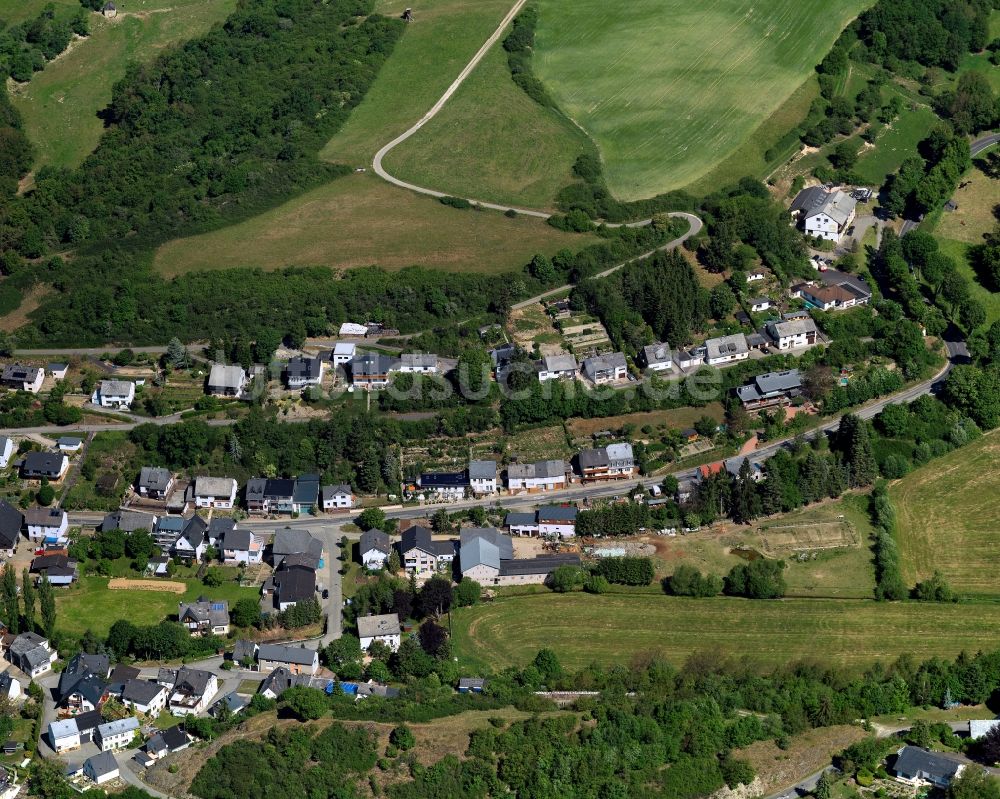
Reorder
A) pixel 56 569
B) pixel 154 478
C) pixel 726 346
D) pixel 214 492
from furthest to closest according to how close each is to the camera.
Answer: pixel 726 346 → pixel 154 478 → pixel 214 492 → pixel 56 569

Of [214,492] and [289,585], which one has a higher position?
[214,492]

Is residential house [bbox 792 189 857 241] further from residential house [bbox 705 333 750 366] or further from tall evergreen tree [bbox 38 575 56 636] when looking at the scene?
tall evergreen tree [bbox 38 575 56 636]

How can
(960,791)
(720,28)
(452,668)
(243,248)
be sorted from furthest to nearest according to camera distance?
(720,28)
(243,248)
(452,668)
(960,791)

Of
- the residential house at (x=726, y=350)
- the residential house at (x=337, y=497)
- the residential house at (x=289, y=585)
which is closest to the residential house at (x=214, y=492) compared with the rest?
the residential house at (x=337, y=497)

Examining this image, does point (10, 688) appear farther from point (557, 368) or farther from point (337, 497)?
point (557, 368)

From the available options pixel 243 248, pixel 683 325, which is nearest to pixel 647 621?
pixel 683 325

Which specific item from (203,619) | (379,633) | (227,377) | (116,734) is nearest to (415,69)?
(227,377)

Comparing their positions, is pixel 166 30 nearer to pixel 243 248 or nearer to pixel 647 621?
pixel 243 248

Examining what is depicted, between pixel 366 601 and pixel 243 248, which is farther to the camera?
pixel 243 248
